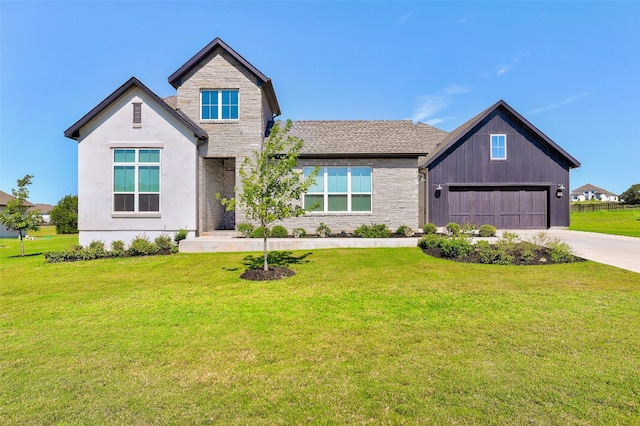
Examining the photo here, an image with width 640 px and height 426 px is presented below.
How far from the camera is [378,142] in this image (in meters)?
15.7

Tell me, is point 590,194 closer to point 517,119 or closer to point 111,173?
point 517,119

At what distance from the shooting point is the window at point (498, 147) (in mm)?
18750

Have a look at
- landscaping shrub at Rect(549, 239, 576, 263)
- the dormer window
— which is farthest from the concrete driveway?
the dormer window

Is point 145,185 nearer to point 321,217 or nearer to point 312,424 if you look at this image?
point 321,217

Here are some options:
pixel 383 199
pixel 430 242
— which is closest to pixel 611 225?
pixel 383 199

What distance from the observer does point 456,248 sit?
1027 centimetres

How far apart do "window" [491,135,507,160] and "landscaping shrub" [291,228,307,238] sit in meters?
12.6

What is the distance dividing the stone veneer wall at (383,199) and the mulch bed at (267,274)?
6.38m

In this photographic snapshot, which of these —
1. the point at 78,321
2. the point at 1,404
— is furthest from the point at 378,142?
the point at 1,404

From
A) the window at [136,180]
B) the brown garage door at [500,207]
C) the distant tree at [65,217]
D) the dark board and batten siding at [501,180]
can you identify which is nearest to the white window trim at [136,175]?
the window at [136,180]

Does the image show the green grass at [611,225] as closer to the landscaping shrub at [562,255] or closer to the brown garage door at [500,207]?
the brown garage door at [500,207]

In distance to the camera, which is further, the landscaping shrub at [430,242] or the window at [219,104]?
the window at [219,104]

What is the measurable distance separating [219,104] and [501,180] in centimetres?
1629

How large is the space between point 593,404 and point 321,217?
1253 cm
